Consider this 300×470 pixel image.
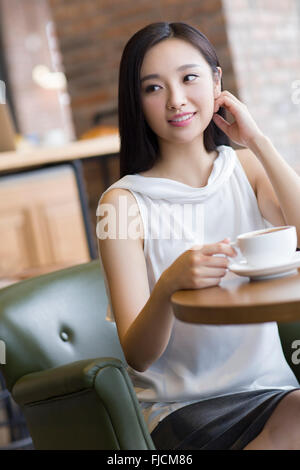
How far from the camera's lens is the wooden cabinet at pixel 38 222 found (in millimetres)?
3469

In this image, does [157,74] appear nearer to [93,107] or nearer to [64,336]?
[64,336]

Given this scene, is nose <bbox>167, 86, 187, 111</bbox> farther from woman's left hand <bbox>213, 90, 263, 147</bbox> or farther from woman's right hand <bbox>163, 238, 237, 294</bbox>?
woman's right hand <bbox>163, 238, 237, 294</bbox>

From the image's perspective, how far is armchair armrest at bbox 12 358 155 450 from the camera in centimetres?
118

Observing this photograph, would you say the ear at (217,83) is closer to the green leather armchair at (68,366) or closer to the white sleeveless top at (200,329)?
the white sleeveless top at (200,329)

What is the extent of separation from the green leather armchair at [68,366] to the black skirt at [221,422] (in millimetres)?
77

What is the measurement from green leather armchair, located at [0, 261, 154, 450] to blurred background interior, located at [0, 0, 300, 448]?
119 cm

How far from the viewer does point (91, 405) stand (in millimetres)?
1203

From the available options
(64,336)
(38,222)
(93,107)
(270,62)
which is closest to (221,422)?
(64,336)

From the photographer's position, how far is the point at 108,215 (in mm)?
1356

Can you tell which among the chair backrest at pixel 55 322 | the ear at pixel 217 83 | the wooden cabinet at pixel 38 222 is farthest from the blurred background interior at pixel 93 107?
the ear at pixel 217 83

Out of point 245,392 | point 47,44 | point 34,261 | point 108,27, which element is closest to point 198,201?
point 245,392

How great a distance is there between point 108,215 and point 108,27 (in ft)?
11.9

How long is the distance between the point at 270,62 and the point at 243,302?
12.2ft

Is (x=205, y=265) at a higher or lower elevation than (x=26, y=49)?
lower
